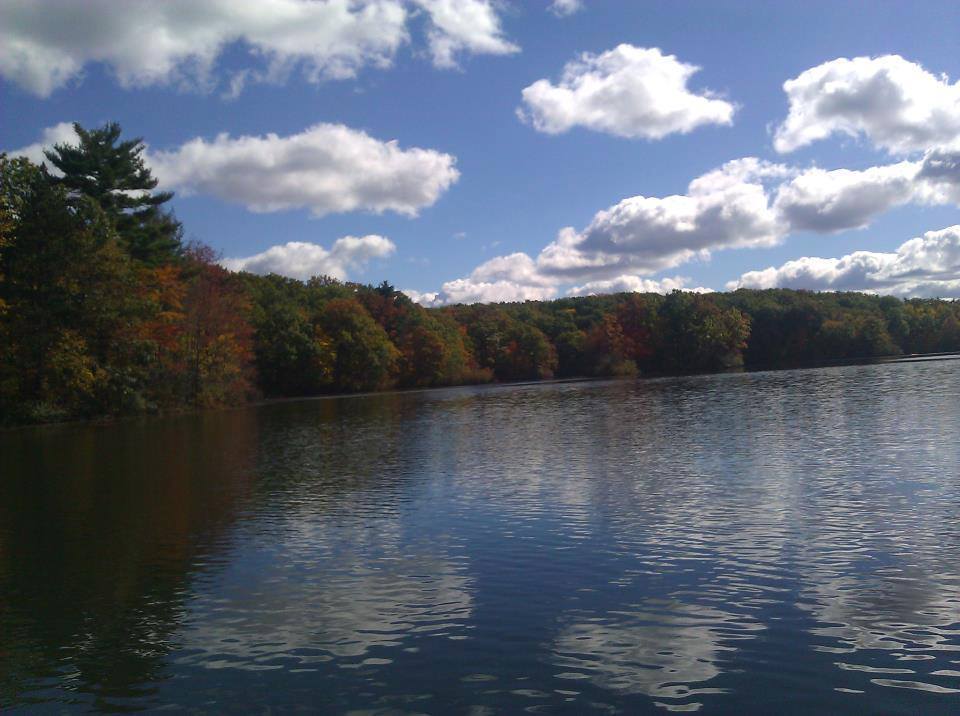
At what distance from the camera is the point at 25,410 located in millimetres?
48125

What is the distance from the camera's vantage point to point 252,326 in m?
86.4

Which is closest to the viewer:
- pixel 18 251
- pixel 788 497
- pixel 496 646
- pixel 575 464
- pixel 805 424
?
pixel 496 646

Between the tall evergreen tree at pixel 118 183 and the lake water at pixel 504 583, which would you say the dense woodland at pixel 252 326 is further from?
the lake water at pixel 504 583

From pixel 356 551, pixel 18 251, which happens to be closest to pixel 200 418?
pixel 18 251

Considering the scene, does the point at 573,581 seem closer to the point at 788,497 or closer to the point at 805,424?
the point at 788,497

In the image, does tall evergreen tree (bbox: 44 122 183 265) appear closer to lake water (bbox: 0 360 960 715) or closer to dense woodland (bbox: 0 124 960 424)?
dense woodland (bbox: 0 124 960 424)

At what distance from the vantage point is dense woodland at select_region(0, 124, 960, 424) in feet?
156

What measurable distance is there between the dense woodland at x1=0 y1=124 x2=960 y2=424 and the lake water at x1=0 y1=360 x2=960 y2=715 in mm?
26043

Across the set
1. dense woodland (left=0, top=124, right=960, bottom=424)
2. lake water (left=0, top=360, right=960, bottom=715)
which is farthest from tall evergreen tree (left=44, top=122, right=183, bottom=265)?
lake water (left=0, top=360, right=960, bottom=715)

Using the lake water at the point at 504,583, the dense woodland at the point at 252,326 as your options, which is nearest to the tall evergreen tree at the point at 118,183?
the dense woodland at the point at 252,326

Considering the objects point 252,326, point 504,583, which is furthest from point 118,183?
point 504,583

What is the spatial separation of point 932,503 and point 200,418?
153ft

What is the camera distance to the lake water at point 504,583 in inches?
314

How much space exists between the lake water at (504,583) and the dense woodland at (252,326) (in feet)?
85.4
